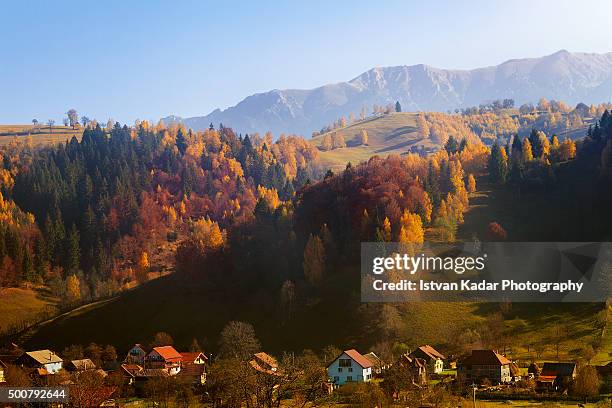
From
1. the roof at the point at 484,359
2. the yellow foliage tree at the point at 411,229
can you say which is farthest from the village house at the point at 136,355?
the yellow foliage tree at the point at 411,229

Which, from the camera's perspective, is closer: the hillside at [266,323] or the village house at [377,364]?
the village house at [377,364]

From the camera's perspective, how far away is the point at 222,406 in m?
52.2

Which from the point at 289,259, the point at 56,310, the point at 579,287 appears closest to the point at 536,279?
the point at 579,287

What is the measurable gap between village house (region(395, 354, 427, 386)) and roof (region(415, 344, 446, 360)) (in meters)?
1.71

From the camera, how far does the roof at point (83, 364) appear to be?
8100 cm

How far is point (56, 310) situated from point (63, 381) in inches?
2311

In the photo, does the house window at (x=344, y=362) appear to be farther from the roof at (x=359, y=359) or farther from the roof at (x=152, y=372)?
the roof at (x=152, y=372)

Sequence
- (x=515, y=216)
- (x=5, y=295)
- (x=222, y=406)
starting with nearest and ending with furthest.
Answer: (x=222, y=406) < (x=515, y=216) < (x=5, y=295)

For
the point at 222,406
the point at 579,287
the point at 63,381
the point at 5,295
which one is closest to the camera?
the point at 222,406

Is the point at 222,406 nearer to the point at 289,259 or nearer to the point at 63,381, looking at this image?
the point at 63,381

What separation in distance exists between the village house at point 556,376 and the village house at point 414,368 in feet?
32.4

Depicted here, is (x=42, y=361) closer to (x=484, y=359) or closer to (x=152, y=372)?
(x=152, y=372)

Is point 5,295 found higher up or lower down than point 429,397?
lower down

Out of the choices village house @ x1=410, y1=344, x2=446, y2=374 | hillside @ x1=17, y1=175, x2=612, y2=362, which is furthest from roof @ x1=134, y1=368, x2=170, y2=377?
village house @ x1=410, y1=344, x2=446, y2=374
